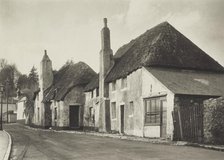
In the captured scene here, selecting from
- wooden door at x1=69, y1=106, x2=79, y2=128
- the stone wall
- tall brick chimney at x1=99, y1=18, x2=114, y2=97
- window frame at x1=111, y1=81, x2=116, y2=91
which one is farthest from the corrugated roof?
wooden door at x1=69, y1=106, x2=79, y2=128

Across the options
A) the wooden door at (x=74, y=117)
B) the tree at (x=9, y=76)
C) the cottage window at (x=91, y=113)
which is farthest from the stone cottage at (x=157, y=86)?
the tree at (x=9, y=76)

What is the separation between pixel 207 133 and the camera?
63.0ft

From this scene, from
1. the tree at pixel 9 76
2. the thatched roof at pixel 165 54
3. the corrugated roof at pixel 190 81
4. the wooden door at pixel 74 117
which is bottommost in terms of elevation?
the wooden door at pixel 74 117

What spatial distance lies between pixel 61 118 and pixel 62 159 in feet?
96.8

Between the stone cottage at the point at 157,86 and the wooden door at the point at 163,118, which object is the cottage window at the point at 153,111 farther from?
the wooden door at the point at 163,118

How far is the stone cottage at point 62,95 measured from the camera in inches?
1645

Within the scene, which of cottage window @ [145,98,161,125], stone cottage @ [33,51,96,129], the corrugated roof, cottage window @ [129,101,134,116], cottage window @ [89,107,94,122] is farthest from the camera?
stone cottage @ [33,51,96,129]

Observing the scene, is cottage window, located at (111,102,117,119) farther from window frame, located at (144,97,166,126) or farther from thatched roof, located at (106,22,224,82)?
Answer: window frame, located at (144,97,166,126)

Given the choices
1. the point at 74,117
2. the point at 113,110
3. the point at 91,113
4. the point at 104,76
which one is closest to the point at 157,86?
the point at 113,110

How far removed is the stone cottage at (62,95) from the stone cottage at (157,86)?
605 centimetres

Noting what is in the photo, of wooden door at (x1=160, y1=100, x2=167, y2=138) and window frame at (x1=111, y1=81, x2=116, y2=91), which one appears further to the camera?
window frame at (x1=111, y1=81, x2=116, y2=91)

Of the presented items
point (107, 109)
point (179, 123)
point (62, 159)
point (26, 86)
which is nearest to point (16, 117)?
point (26, 86)

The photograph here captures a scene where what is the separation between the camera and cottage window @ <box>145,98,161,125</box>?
23375mm

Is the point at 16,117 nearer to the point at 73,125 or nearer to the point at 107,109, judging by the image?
the point at 73,125
